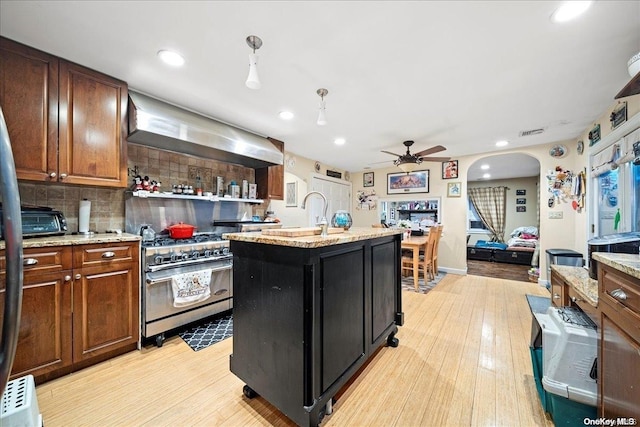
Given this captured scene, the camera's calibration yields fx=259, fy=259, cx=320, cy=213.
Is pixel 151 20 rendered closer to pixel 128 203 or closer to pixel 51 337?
pixel 128 203

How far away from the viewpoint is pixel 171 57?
1.91 meters

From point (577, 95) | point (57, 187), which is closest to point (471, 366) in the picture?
point (577, 95)

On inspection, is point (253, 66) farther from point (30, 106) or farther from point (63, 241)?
point (63, 241)

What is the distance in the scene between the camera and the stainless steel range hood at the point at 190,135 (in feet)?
7.43

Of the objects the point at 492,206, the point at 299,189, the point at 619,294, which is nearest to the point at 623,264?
the point at 619,294

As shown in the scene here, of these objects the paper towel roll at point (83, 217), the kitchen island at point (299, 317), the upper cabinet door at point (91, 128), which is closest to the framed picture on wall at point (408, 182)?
the kitchen island at point (299, 317)

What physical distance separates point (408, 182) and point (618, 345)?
4865mm

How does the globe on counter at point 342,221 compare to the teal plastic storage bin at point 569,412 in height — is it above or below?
above

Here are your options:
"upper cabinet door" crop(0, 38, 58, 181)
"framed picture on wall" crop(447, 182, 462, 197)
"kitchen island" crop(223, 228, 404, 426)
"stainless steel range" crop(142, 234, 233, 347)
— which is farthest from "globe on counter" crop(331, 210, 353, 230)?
"framed picture on wall" crop(447, 182, 462, 197)

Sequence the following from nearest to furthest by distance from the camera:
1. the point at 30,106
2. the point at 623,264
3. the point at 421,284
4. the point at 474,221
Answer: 1. the point at 623,264
2. the point at 30,106
3. the point at 421,284
4. the point at 474,221

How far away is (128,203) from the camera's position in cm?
258

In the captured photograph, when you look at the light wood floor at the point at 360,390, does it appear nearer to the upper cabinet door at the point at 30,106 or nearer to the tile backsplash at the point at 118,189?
the tile backsplash at the point at 118,189

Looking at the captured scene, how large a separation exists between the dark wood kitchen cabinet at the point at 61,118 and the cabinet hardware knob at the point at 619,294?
3207 mm

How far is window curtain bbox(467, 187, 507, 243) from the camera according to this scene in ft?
25.8
